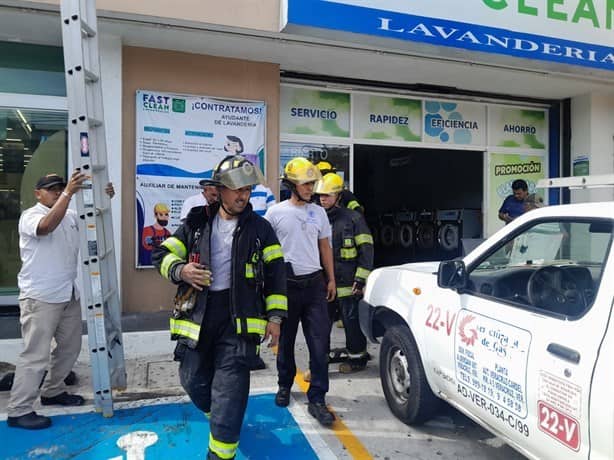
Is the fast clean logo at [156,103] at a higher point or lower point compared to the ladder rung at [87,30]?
higher

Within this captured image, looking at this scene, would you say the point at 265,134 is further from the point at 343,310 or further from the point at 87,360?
the point at 87,360

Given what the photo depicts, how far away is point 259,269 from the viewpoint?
279 centimetres

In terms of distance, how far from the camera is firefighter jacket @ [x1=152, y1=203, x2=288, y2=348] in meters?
2.69

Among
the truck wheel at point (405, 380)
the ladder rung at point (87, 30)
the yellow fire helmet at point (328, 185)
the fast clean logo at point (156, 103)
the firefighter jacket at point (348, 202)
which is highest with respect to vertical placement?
the fast clean logo at point (156, 103)

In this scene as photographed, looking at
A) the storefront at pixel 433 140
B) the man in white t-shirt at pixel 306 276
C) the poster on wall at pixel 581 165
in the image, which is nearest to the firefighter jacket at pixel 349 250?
the man in white t-shirt at pixel 306 276

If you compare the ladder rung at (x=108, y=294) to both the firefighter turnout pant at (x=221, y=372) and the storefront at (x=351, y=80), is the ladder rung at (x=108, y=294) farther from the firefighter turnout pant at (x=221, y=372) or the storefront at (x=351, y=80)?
the storefront at (x=351, y=80)

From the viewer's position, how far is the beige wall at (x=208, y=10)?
523cm

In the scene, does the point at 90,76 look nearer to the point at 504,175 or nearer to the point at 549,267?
the point at 549,267

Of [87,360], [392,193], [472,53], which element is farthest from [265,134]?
[392,193]

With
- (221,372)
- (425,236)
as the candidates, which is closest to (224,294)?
(221,372)

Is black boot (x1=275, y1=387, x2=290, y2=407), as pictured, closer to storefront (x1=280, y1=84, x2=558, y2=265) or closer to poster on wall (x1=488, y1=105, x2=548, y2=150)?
storefront (x1=280, y1=84, x2=558, y2=265)

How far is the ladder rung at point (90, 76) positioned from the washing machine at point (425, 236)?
8.47 m

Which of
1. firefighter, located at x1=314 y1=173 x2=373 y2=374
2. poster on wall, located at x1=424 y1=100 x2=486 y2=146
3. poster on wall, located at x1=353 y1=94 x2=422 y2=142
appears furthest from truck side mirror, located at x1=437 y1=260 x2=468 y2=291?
poster on wall, located at x1=424 y1=100 x2=486 y2=146

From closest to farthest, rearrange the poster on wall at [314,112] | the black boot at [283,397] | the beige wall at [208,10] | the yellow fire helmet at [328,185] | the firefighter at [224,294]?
1. the firefighter at [224,294]
2. the black boot at [283,397]
3. the yellow fire helmet at [328,185]
4. the beige wall at [208,10]
5. the poster on wall at [314,112]
